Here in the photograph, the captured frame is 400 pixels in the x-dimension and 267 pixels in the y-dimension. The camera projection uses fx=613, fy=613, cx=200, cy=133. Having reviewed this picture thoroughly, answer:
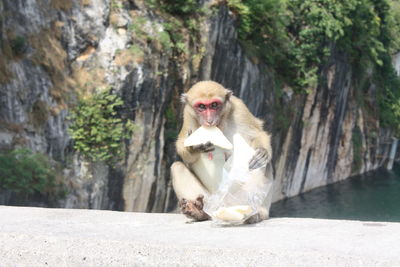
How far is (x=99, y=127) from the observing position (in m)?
8.88

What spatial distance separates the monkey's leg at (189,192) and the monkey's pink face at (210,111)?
30 centimetres

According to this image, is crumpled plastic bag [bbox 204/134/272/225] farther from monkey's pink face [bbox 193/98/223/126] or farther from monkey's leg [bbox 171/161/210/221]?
monkey's pink face [bbox 193/98/223/126]

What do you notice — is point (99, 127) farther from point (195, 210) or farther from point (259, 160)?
point (195, 210)

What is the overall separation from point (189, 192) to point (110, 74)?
6032 millimetres

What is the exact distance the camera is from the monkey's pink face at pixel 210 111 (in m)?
3.59

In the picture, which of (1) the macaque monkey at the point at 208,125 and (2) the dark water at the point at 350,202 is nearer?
(1) the macaque monkey at the point at 208,125

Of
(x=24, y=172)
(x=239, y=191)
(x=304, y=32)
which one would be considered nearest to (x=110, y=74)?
(x=24, y=172)

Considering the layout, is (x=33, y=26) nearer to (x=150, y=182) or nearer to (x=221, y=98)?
(x=150, y=182)

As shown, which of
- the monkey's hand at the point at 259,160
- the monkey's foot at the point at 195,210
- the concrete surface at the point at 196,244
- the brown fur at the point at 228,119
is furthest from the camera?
the brown fur at the point at 228,119

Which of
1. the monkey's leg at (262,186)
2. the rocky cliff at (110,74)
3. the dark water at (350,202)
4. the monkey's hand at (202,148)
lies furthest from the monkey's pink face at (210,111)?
the dark water at (350,202)

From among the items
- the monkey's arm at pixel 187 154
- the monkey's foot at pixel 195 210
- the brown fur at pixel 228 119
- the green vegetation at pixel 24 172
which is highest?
the brown fur at pixel 228 119

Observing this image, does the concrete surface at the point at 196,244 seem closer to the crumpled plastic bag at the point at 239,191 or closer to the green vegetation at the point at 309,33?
the crumpled plastic bag at the point at 239,191

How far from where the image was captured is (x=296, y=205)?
18.9 metres

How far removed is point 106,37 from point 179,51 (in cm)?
153
